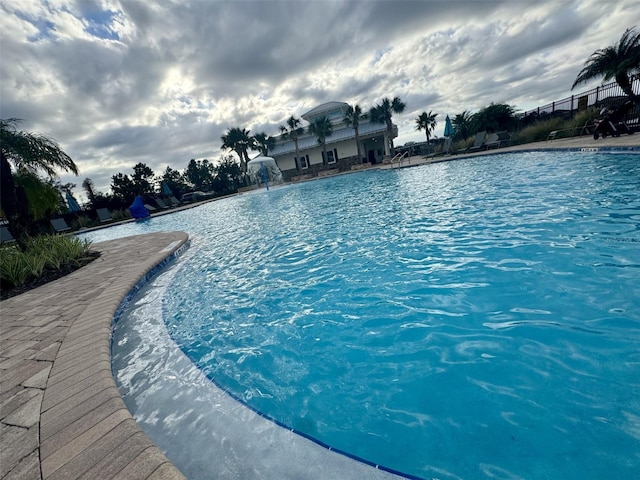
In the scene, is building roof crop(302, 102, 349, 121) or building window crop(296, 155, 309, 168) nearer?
building roof crop(302, 102, 349, 121)

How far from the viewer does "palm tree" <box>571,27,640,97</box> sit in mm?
14500

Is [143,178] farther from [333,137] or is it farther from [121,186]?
[333,137]

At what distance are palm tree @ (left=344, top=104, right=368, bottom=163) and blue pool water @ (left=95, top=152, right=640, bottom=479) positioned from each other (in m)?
27.8

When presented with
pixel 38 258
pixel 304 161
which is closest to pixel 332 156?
pixel 304 161

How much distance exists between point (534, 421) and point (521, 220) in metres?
4.58

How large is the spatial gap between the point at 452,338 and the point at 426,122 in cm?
4234

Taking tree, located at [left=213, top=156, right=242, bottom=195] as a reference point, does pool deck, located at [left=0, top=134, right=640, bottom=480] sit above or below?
below

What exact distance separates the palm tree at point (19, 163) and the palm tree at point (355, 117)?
27.8 meters

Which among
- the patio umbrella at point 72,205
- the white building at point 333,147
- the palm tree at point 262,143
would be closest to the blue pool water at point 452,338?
the patio umbrella at point 72,205

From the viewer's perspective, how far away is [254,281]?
4852 mm

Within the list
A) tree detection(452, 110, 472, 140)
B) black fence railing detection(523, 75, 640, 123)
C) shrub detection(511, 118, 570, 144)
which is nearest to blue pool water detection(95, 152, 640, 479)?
shrub detection(511, 118, 570, 144)

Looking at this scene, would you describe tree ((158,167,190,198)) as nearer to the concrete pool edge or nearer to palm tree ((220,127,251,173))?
palm tree ((220,127,251,173))

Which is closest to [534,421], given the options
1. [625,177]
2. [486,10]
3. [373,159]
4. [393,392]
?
A: [393,392]

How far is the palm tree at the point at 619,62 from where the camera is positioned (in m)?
14.5
